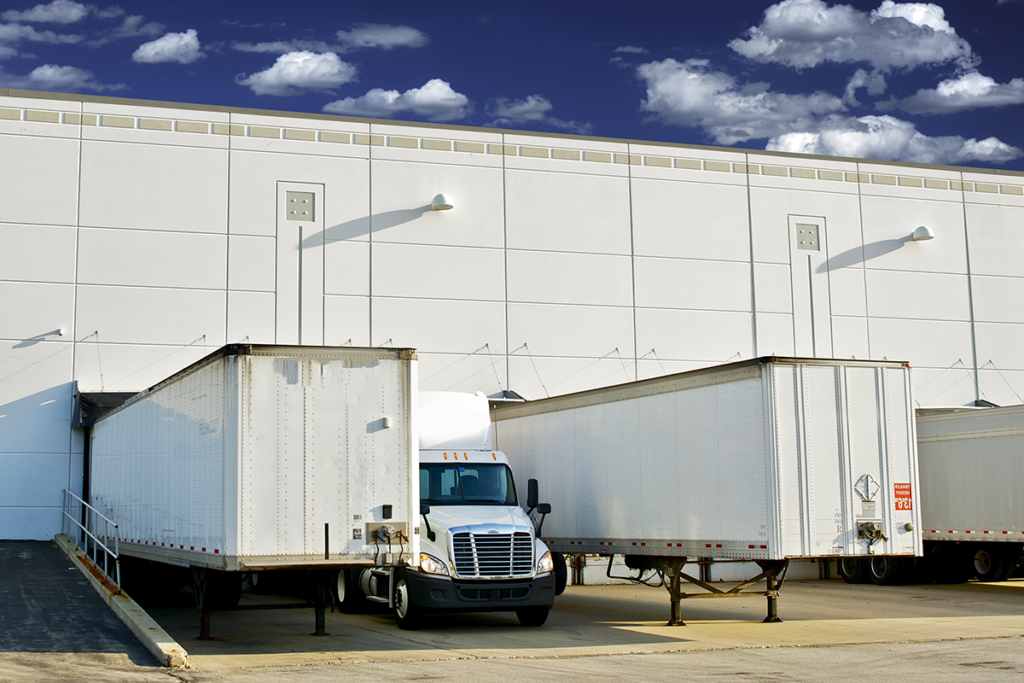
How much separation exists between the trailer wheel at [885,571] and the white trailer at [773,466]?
9.16 metres

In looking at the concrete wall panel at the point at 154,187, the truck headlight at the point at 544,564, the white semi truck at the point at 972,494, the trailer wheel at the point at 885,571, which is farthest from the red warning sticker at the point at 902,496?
the concrete wall panel at the point at 154,187

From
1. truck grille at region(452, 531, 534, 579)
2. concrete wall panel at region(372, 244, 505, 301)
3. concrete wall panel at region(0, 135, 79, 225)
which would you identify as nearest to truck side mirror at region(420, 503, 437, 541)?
truck grille at region(452, 531, 534, 579)

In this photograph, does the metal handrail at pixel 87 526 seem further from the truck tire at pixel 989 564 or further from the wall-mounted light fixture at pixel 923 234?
the wall-mounted light fixture at pixel 923 234

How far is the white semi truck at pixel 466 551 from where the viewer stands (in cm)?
1535

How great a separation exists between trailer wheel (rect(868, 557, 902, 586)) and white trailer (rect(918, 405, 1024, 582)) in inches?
29.3

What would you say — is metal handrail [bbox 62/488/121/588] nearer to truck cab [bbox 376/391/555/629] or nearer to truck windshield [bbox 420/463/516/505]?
truck windshield [bbox 420/463/516/505]

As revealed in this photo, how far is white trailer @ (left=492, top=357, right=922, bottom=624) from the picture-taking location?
1422 cm

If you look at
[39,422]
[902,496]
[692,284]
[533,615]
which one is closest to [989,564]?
[692,284]

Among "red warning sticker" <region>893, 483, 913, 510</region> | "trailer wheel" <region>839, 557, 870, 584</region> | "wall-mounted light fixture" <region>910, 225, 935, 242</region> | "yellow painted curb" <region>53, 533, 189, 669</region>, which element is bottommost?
"trailer wheel" <region>839, 557, 870, 584</region>

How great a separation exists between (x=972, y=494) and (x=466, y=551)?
39.6ft

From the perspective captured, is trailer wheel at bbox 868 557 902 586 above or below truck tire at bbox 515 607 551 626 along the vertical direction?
below

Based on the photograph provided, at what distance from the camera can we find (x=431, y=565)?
15383 millimetres

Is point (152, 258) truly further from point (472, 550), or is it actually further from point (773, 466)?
point (773, 466)

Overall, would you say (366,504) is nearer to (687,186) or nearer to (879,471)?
(879,471)
